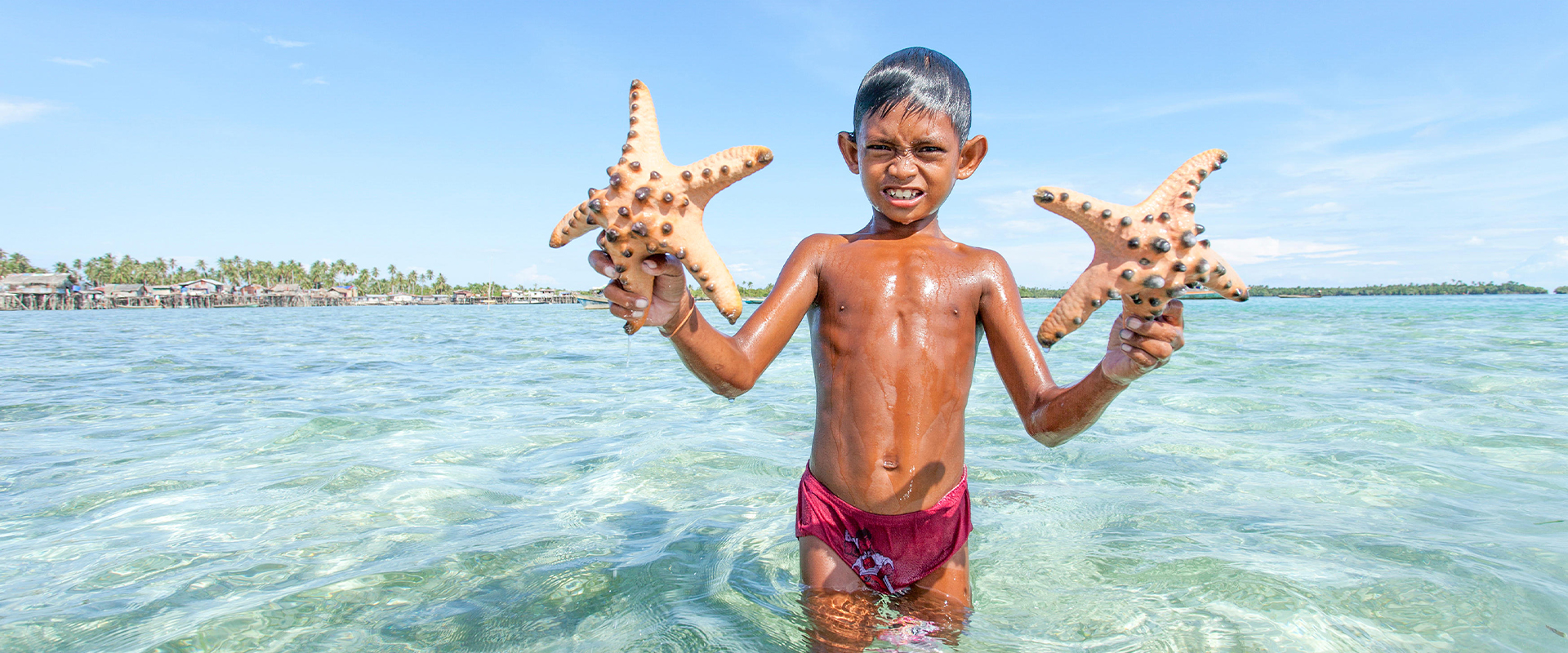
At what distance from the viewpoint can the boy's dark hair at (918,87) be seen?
247cm

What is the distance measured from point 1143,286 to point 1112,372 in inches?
10.8

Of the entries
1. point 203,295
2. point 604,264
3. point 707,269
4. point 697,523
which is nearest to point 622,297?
point 604,264

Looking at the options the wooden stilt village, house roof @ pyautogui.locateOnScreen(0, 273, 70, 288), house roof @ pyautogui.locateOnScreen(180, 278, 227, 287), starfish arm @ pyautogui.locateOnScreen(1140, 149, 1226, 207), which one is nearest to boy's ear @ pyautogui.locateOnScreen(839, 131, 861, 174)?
starfish arm @ pyautogui.locateOnScreen(1140, 149, 1226, 207)

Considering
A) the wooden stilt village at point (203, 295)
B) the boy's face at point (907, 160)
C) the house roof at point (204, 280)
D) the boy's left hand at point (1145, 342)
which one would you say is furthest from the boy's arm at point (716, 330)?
the house roof at point (204, 280)

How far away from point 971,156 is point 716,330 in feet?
3.70

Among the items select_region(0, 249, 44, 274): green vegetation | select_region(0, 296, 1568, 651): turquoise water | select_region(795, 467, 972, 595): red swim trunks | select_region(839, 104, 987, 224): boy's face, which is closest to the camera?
select_region(839, 104, 987, 224): boy's face

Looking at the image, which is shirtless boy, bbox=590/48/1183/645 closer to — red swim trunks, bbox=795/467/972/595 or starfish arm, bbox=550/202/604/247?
red swim trunks, bbox=795/467/972/595

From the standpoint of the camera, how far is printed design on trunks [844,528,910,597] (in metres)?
2.60

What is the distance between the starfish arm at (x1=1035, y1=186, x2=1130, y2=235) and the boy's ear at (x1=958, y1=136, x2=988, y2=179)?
1.97 ft

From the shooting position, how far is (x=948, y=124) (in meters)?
2.50

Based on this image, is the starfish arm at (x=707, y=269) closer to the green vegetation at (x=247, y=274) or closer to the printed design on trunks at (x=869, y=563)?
the printed design on trunks at (x=869, y=563)

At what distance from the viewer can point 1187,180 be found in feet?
6.94

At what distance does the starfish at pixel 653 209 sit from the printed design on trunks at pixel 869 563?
96cm

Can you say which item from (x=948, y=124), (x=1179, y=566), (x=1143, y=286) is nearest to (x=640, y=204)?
(x=948, y=124)
